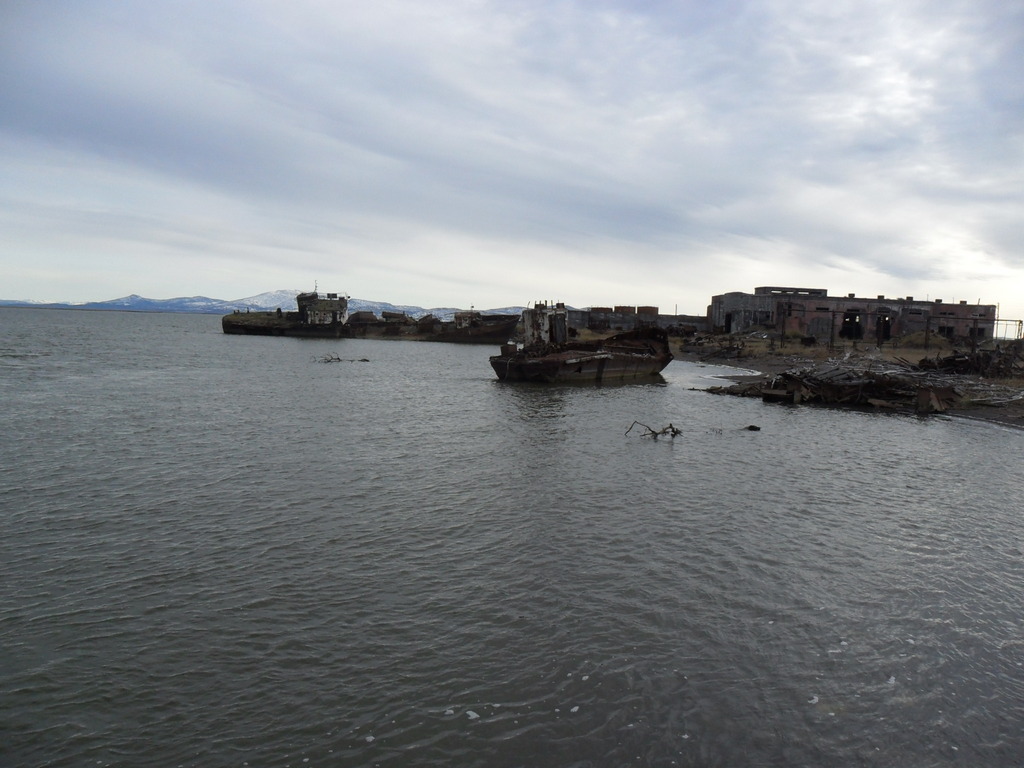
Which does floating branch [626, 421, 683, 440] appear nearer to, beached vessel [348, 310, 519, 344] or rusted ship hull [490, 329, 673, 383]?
rusted ship hull [490, 329, 673, 383]

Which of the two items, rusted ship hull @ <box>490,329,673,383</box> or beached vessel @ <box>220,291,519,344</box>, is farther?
beached vessel @ <box>220,291,519,344</box>

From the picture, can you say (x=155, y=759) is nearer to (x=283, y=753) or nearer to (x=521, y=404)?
(x=283, y=753)

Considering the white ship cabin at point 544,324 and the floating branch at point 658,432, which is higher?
the white ship cabin at point 544,324

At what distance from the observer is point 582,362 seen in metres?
38.7

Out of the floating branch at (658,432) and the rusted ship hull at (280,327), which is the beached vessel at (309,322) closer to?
the rusted ship hull at (280,327)

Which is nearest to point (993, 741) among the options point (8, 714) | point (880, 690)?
point (880, 690)

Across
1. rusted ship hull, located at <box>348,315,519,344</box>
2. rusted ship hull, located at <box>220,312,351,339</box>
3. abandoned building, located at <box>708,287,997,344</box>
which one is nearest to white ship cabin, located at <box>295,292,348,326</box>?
rusted ship hull, located at <box>220,312,351,339</box>

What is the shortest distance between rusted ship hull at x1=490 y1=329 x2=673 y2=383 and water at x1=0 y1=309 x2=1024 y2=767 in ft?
65.0

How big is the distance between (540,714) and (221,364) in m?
48.6

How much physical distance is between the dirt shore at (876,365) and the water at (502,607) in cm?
1041

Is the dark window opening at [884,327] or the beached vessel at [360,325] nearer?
the dark window opening at [884,327]

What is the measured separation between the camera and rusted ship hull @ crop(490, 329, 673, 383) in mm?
38125

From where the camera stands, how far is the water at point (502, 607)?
5895mm

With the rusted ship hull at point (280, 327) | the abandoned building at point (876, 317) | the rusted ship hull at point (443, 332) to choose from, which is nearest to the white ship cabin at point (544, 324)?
the abandoned building at point (876, 317)
